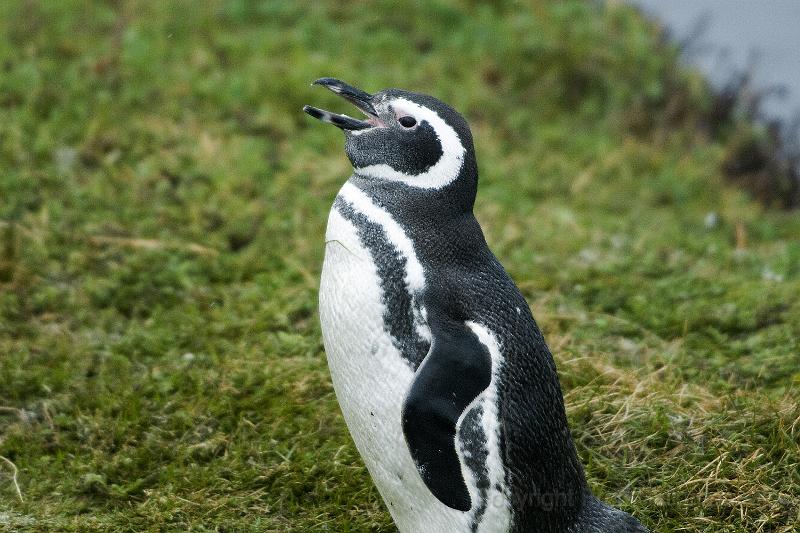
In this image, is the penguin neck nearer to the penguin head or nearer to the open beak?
the penguin head

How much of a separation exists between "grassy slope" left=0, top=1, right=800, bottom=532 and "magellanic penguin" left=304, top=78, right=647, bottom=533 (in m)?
0.60

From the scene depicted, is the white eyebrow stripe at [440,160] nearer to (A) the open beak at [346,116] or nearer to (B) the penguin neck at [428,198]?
(B) the penguin neck at [428,198]

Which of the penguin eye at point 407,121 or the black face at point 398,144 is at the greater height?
the penguin eye at point 407,121

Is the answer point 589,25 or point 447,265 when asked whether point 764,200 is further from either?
point 447,265

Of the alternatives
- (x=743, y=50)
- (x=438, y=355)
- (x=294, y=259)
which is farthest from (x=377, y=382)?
(x=743, y=50)

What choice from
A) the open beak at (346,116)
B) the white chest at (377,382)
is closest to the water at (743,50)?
the open beak at (346,116)

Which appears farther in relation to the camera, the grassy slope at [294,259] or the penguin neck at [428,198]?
the grassy slope at [294,259]

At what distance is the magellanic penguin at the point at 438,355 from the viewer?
7.63 ft

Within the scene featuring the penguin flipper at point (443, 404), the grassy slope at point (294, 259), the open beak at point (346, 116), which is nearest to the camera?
the penguin flipper at point (443, 404)

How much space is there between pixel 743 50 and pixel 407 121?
5.45 m

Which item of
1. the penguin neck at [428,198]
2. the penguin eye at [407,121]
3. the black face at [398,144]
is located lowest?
the penguin neck at [428,198]

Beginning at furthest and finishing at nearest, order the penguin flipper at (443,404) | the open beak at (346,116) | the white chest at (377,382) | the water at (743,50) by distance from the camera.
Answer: the water at (743,50) < the open beak at (346,116) < the white chest at (377,382) < the penguin flipper at (443,404)

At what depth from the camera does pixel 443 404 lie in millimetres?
2277

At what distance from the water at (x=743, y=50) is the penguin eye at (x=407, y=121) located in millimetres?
4558
